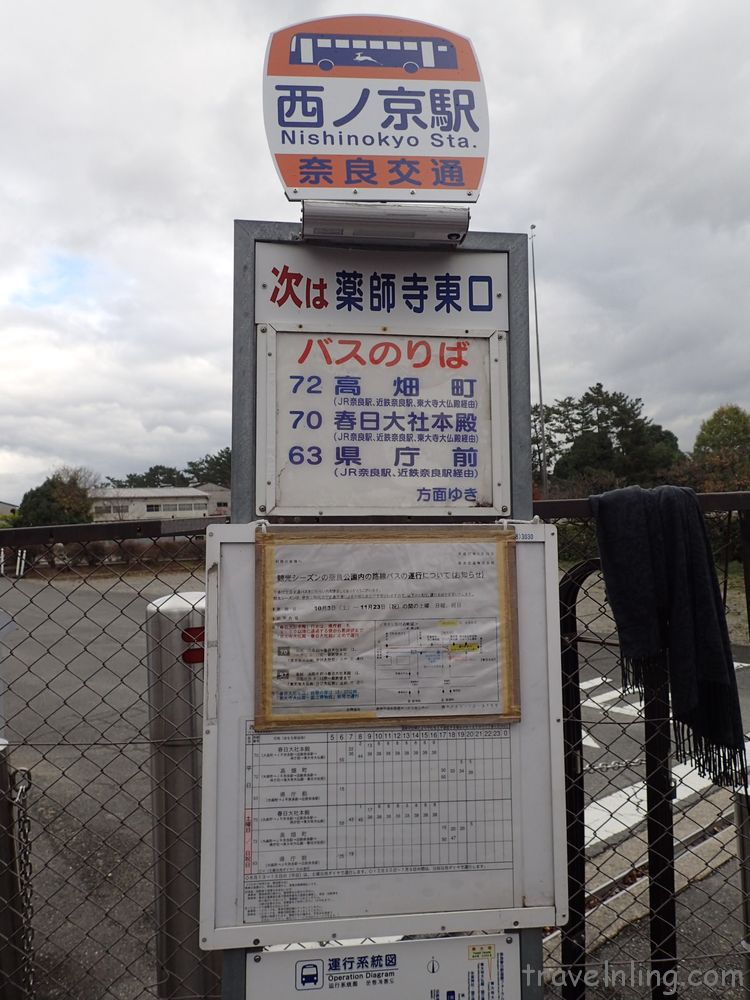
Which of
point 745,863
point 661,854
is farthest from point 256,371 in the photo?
point 745,863

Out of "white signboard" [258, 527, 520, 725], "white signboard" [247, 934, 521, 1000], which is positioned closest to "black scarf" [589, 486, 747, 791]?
"white signboard" [258, 527, 520, 725]

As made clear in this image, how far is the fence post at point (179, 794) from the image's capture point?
1946 mm

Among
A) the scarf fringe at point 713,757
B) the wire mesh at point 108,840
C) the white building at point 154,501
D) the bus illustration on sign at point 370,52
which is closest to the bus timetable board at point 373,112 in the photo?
the bus illustration on sign at point 370,52

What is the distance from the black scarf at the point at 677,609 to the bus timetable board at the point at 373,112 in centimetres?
102

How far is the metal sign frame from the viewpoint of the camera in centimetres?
173

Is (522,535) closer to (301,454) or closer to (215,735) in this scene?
(301,454)

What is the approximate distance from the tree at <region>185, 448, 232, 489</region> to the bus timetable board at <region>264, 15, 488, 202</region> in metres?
49.7

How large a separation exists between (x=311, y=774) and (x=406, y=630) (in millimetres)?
447

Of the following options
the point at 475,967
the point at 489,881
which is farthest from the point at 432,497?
the point at 475,967

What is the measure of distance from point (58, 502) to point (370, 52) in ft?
117

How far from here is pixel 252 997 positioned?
164 cm

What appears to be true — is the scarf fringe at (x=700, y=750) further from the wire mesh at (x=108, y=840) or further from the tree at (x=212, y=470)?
the tree at (x=212, y=470)

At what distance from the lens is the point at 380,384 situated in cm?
177

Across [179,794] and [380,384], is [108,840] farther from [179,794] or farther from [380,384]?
[380,384]
